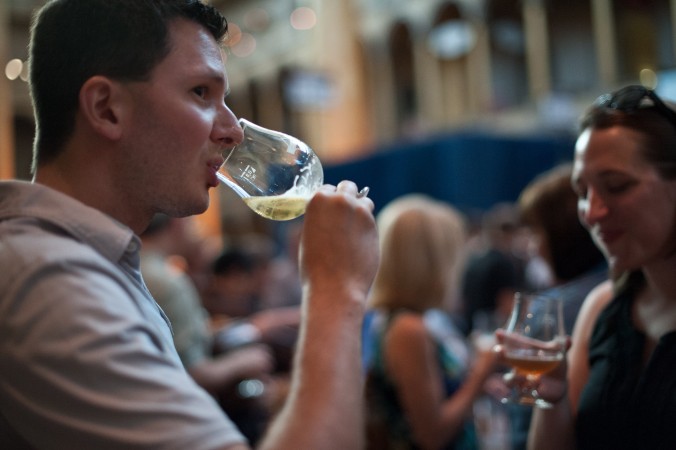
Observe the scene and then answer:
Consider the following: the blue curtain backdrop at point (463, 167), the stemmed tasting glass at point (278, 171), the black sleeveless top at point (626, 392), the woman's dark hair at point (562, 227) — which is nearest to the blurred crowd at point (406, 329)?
the woman's dark hair at point (562, 227)

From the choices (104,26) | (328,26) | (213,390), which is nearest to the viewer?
(104,26)

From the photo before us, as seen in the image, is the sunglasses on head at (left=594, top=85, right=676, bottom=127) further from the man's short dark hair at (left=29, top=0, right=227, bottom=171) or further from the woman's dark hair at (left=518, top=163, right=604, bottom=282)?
the man's short dark hair at (left=29, top=0, right=227, bottom=171)

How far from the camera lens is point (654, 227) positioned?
5.25 ft

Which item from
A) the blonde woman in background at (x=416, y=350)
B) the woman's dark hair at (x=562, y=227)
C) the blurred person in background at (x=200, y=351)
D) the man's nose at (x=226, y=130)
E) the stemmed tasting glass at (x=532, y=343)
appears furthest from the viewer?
the blurred person in background at (x=200, y=351)

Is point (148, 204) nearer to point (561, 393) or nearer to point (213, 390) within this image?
point (561, 393)

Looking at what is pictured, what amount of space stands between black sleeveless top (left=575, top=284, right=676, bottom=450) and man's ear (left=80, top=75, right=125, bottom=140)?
1.24m

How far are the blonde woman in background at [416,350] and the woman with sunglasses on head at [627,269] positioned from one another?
3.11ft

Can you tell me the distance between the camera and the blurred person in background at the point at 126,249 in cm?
87

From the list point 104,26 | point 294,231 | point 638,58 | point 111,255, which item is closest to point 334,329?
point 111,255

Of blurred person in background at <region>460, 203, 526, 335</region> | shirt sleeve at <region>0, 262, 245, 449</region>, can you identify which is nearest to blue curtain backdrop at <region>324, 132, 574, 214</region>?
blurred person in background at <region>460, 203, 526, 335</region>

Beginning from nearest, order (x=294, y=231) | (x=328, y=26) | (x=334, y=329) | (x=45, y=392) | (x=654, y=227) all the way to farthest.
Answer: (x=45, y=392)
(x=334, y=329)
(x=654, y=227)
(x=294, y=231)
(x=328, y=26)

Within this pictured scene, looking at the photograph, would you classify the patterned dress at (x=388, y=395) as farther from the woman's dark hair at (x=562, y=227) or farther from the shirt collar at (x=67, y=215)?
the shirt collar at (x=67, y=215)

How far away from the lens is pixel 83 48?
3.78 ft

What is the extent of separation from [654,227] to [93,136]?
1246 millimetres
